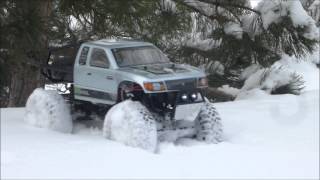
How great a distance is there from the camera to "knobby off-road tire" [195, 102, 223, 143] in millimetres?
5578

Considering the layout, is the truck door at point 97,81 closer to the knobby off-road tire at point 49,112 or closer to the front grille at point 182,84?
the knobby off-road tire at point 49,112

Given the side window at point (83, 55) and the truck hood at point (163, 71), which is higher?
the side window at point (83, 55)

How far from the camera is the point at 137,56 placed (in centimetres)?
578

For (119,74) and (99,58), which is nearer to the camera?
(119,74)

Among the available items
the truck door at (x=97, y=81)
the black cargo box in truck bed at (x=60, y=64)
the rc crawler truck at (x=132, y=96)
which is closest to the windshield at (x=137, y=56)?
the rc crawler truck at (x=132, y=96)

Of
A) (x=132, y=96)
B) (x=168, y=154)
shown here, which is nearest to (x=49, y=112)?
(x=132, y=96)

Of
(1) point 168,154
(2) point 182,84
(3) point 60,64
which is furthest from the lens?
(3) point 60,64

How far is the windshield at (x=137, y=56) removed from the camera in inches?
223

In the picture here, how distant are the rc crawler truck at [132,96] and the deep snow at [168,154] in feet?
0.42

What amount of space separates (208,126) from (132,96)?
0.73 meters

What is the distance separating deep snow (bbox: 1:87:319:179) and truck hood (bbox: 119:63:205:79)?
0.60 meters

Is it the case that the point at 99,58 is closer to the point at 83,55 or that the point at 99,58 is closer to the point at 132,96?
the point at 83,55

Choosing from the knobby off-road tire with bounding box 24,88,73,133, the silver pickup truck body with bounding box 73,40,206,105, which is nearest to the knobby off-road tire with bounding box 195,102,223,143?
the silver pickup truck body with bounding box 73,40,206,105

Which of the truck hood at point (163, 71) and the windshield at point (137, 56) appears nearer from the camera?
the truck hood at point (163, 71)
